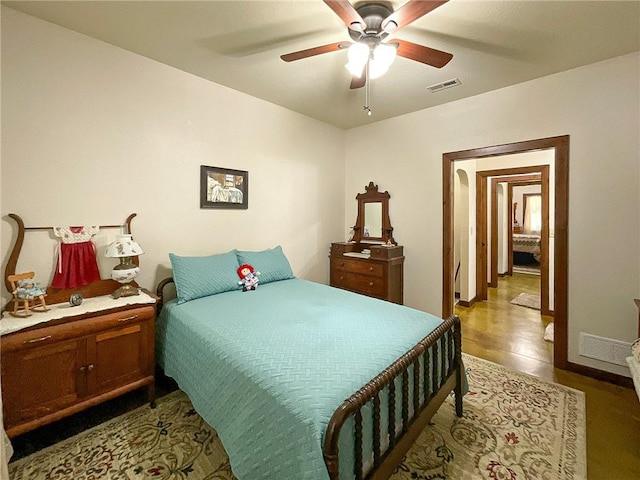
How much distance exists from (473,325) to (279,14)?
13.0 ft

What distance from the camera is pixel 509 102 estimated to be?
2.96 metres

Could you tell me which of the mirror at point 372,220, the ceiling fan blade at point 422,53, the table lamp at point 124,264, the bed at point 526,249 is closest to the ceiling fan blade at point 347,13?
the ceiling fan blade at point 422,53

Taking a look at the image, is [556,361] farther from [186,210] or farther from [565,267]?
[186,210]

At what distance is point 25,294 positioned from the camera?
71.3 inches

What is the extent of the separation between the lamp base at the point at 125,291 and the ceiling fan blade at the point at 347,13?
2278 millimetres

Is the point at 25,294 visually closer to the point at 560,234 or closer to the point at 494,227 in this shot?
the point at 560,234

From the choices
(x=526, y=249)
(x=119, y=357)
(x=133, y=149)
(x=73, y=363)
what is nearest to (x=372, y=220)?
(x=133, y=149)

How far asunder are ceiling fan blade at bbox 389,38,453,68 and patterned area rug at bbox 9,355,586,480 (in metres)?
2.39

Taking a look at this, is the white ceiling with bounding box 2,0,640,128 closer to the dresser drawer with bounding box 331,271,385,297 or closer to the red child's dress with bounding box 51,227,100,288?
the red child's dress with bounding box 51,227,100,288

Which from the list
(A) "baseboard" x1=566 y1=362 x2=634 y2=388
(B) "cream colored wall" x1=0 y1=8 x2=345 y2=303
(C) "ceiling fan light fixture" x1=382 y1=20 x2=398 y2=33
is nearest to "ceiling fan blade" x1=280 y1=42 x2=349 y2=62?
(C) "ceiling fan light fixture" x1=382 y1=20 x2=398 y2=33

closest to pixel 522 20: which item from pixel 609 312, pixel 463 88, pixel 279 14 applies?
pixel 463 88

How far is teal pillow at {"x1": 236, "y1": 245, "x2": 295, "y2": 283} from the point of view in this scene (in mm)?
2955

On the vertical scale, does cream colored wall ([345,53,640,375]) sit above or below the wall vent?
above

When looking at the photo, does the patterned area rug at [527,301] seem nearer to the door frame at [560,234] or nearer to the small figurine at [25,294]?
the door frame at [560,234]
